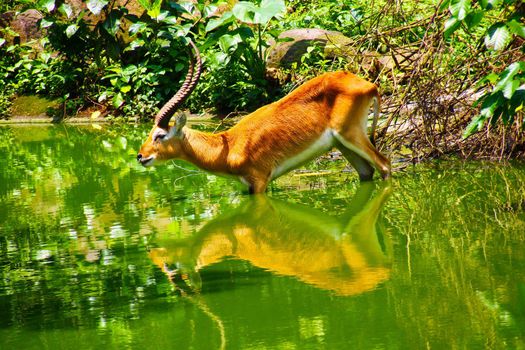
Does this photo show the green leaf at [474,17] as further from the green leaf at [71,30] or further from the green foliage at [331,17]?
the green leaf at [71,30]

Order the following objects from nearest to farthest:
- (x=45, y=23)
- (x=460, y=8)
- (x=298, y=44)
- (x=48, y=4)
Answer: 1. (x=460, y=8)
2. (x=48, y=4)
3. (x=298, y=44)
4. (x=45, y=23)

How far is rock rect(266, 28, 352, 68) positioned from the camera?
583 inches

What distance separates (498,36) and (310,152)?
409cm

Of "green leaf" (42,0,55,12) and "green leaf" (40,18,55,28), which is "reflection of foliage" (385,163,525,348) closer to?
"green leaf" (42,0,55,12)

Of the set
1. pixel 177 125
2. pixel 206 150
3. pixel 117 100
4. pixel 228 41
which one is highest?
pixel 228 41

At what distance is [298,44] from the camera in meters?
15.0

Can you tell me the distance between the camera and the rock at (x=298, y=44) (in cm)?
1482

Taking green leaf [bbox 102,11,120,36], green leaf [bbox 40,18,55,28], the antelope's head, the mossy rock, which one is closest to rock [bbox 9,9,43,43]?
the mossy rock

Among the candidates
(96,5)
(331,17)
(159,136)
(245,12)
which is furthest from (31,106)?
(159,136)

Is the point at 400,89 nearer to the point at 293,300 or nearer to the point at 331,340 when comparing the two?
the point at 293,300

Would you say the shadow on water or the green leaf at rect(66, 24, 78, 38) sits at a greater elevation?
the green leaf at rect(66, 24, 78, 38)

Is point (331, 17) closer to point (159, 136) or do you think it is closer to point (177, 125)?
point (177, 125)

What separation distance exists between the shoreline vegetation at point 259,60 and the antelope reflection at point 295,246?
1695 mm

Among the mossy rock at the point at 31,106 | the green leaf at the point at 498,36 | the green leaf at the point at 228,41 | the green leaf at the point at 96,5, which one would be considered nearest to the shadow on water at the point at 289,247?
the green leaf at the point at 498,36
